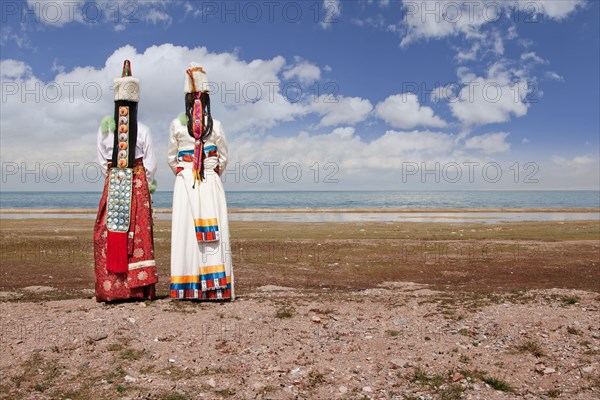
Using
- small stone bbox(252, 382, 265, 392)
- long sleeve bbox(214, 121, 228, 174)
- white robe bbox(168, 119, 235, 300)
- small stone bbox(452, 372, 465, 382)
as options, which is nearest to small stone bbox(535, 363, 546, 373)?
small stone bbox(452, 372, 465, 382)

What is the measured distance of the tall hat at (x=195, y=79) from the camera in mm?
9312

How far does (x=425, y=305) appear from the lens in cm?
936

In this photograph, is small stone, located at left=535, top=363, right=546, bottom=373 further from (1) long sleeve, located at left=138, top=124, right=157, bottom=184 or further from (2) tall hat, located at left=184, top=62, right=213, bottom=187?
(1) long sleeve, located at left=138, top=124, right=157, bottom=184

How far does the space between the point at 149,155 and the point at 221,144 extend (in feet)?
4.79

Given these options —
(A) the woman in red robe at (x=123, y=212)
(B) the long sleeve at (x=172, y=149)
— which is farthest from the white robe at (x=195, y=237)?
(A) the woman in red robe at (x=123, y=212)

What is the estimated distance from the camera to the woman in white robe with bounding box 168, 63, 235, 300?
9227mm

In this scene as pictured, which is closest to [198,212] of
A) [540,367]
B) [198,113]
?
[198,113]

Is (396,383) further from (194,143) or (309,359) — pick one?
(194,143)

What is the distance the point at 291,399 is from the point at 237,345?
1.75 meters

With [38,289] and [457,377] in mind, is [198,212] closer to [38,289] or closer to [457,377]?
[457,377]

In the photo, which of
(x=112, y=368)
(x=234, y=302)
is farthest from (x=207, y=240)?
(x=112, y=368)

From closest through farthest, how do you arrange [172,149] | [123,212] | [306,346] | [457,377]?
1. [457,377]
2. [306,346]
3. [123,212]
4. [172,149]

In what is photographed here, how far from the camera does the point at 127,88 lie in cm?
905

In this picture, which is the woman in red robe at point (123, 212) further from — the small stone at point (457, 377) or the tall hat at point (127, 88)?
the small stone at point (457, 377)
